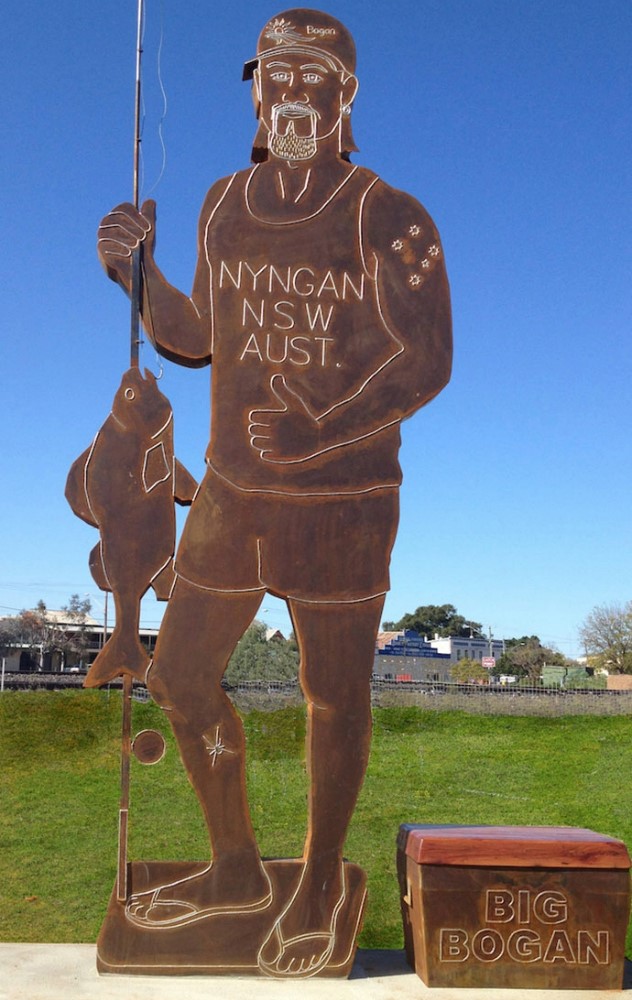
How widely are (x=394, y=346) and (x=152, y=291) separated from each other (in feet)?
4.61

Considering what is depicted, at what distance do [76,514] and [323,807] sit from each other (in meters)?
2.06

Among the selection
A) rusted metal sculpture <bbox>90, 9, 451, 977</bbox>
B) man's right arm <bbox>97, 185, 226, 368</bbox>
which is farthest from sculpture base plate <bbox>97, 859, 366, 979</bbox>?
man's right arm <bbox>97, 185, 226, 368</bbox>

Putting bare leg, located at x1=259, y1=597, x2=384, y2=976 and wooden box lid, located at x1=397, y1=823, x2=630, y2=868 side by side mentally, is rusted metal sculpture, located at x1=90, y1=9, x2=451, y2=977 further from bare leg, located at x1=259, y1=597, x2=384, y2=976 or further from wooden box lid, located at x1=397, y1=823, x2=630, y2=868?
wooden box lid, located at x1=397, y1=823, x2=630, y2=868

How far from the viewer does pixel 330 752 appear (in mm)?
5020

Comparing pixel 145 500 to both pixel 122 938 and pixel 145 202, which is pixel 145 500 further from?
pixel 122 938

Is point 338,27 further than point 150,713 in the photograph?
No

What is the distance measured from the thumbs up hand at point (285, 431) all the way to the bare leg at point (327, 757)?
0.84 meters

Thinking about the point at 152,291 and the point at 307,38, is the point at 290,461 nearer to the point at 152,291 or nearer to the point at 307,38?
the point at 152,291

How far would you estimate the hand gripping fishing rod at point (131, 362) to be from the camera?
191 inches

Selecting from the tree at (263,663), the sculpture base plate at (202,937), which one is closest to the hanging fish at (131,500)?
the sculpture base plate at (202,937)

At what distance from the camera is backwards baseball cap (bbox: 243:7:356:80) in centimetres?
557

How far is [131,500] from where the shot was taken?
515 centimetres

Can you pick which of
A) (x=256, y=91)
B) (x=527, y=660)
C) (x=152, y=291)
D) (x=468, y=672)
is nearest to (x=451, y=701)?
(x=152, y=291)

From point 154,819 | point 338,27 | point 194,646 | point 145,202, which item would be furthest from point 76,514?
point 154,819
